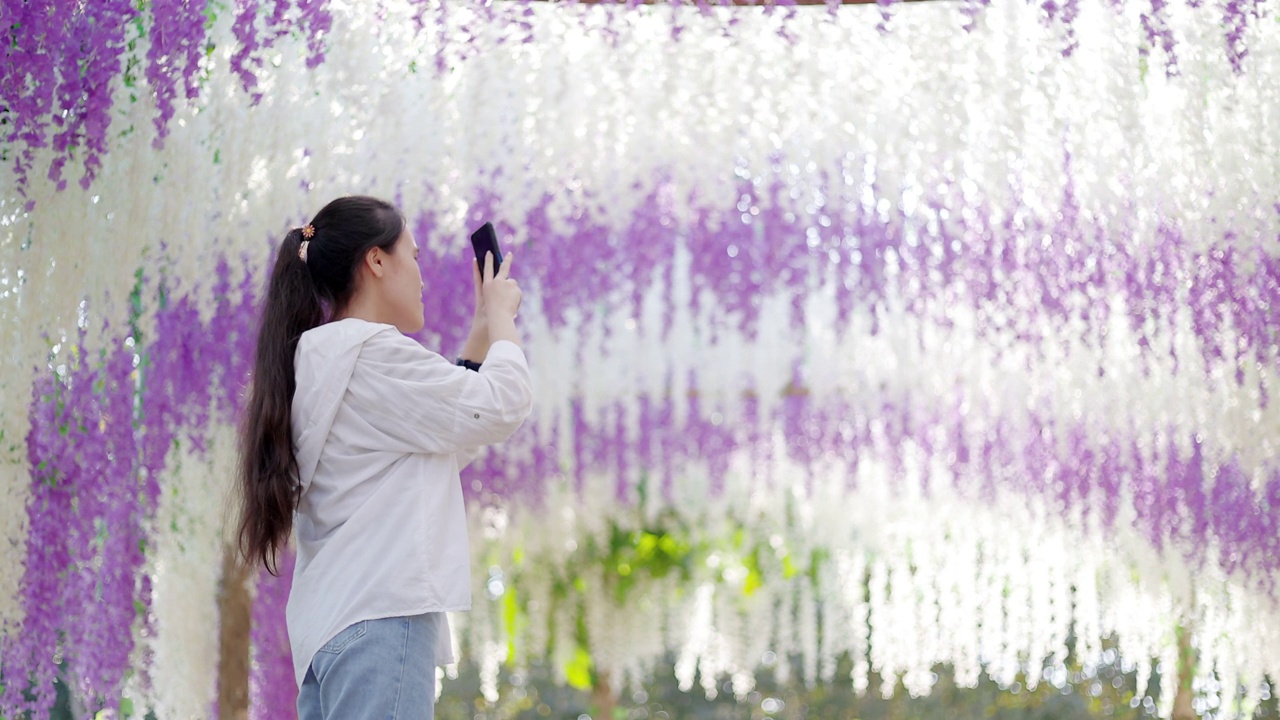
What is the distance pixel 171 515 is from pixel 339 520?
4.33 feet

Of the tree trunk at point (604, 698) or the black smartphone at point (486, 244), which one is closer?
the black smartphone at point (486, 244)

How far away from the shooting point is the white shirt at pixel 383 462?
1.17 metres

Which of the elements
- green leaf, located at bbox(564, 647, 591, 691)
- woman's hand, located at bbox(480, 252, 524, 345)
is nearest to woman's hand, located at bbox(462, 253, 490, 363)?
woman's hand, located at bbox(480, 252, 524, 345)

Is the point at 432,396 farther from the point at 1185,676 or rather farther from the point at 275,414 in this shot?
the point at 1185,676

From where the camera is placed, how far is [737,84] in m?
2.37

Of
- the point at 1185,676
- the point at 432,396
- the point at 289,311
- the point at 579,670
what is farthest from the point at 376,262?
the point at 579,670

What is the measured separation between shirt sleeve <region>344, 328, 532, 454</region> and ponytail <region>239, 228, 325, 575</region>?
0.35 feet

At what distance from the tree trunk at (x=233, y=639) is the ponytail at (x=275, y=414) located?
1155 millimetres

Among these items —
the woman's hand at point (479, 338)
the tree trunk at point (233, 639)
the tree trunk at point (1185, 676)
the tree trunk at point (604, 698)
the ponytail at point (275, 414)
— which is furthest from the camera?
the tree trunk at point (604, 698)

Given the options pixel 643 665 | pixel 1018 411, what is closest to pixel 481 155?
pixel 1018 411

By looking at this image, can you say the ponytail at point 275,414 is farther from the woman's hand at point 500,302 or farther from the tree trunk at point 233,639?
the tree trunk at point 233,639

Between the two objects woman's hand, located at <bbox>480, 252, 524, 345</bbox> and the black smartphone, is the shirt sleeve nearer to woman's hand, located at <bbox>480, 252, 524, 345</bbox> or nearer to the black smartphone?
woman's hand, located at <bbox>480, 252, 524, 345</bbox>

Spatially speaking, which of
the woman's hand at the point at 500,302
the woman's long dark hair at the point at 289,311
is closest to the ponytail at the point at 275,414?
the woman's long dark hair at the point at 289,311

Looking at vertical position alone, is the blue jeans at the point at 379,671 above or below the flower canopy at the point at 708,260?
below
